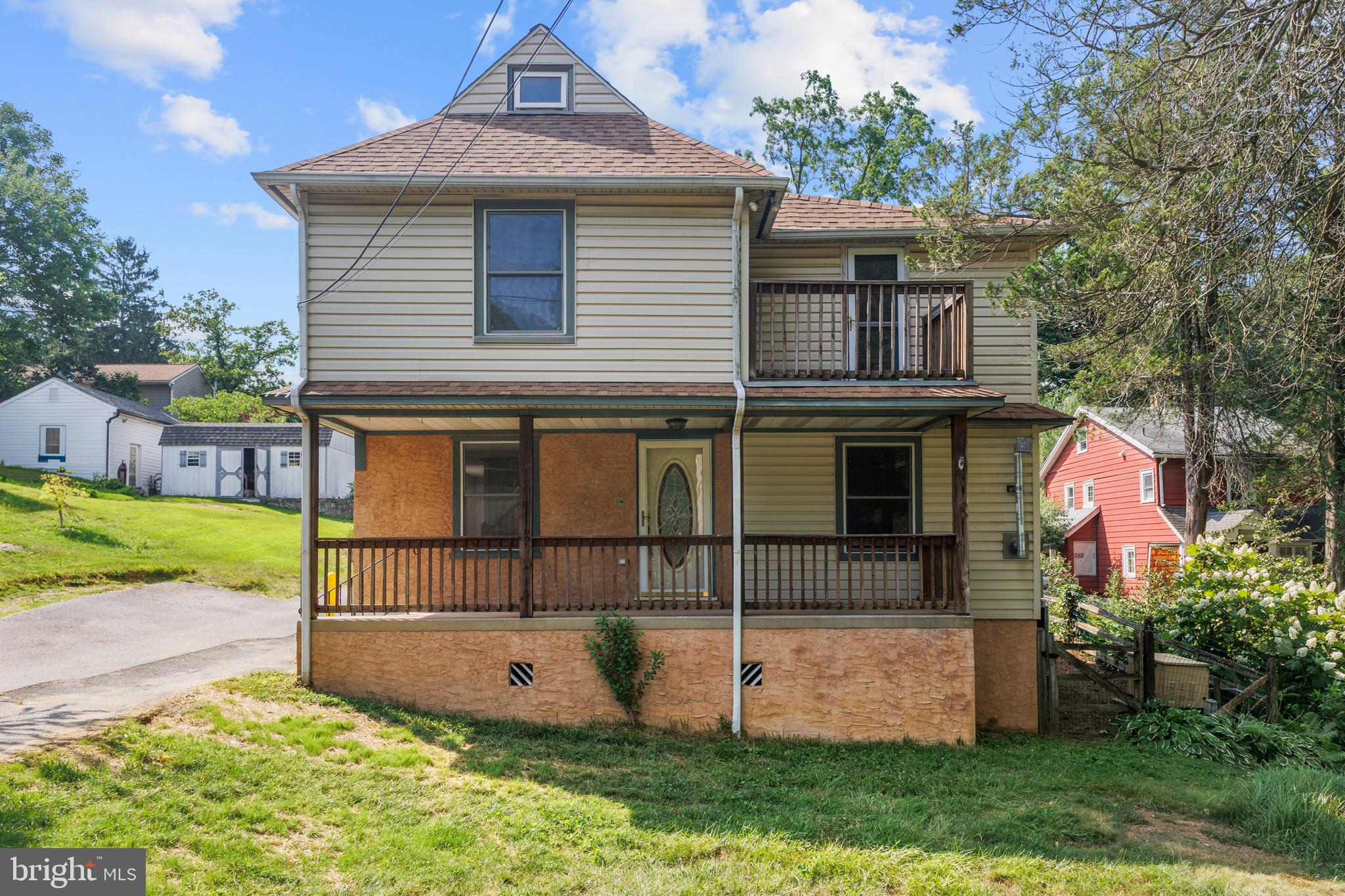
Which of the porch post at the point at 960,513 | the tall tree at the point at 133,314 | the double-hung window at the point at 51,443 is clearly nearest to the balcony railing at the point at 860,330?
the porch post at the point at 960,513

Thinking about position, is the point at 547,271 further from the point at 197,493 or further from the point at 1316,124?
the point at 197,493

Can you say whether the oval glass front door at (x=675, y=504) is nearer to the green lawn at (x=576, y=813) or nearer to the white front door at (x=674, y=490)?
the white front door at (x=674, y=490)

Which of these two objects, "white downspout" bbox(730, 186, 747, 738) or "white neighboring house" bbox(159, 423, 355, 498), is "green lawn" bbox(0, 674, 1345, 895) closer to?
"white downspout" bbox(730, 186, 747, 738)

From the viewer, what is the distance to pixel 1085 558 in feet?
94.2

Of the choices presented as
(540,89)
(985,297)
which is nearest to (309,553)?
(540,89)

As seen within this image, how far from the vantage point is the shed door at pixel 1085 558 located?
92.8 ft

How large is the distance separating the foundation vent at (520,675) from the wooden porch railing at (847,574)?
8.44ft

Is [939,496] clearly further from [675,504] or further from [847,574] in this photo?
[675,504]

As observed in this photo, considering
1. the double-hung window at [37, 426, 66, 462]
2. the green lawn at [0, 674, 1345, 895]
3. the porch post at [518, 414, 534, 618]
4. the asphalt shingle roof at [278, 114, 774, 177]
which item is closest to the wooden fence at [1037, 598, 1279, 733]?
the green lawn at [0, 674, 1345, 895]

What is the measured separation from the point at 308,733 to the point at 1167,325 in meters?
10.2

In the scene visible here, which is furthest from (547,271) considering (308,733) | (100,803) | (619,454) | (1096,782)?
(1096,782)

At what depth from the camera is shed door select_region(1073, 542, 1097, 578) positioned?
28297 millimetres

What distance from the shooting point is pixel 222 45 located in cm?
1353

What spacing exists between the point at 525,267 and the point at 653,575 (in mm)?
4214
